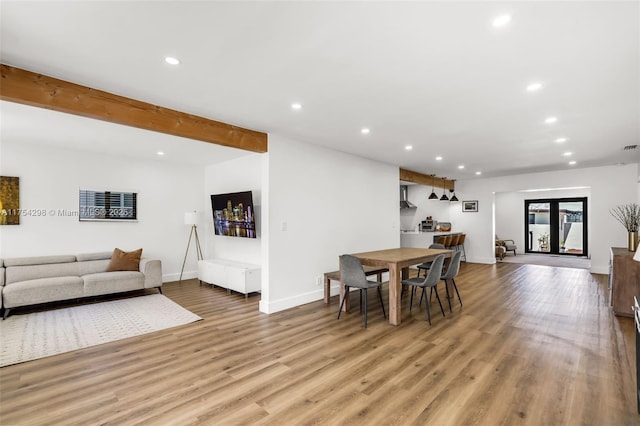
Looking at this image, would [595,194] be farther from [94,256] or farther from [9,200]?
[9,200]

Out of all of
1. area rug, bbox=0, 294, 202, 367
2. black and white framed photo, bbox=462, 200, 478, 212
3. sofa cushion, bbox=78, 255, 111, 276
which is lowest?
area rug, bbox=0, 294, 202, 367

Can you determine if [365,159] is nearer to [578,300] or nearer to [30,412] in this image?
[578,300]

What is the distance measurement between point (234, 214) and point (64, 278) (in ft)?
8.95

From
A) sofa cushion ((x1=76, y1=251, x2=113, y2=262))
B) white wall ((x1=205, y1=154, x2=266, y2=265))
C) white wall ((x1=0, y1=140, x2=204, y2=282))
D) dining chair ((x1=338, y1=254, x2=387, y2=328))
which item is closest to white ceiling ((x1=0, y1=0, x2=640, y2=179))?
white wall ((x1=0, y1=140, x2=204, y2=282))

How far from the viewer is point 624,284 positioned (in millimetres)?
4273

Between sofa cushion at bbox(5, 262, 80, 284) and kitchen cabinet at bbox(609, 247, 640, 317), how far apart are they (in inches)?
321

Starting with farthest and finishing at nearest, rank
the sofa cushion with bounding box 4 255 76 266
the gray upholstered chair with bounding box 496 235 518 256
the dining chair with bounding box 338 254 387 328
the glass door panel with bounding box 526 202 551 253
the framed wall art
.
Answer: the glass door panel with bounding box 526 202 551 253 → the gray upholstered chair with bounding box 496 235 518 256 → the framed wall art → the sofa cushion with bounding box 4 255 76 266 → the dining chair with bounding box 338 254 387 328

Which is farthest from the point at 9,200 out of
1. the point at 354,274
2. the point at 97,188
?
the point at 354,274

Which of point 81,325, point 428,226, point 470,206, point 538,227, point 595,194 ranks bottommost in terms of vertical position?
point 81,325

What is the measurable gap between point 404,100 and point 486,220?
7303mm

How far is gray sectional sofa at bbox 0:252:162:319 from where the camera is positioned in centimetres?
431

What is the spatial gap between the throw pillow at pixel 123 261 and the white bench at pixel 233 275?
118cm

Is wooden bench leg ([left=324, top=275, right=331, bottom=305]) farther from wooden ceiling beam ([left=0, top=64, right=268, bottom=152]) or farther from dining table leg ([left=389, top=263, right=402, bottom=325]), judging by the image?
wooden ceiling beam ([left=0, top=64, right=268, bottom=152])

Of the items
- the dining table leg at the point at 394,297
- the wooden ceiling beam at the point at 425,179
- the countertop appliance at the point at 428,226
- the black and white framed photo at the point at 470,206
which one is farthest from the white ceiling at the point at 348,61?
the countertop appliance at the point at 428,226
